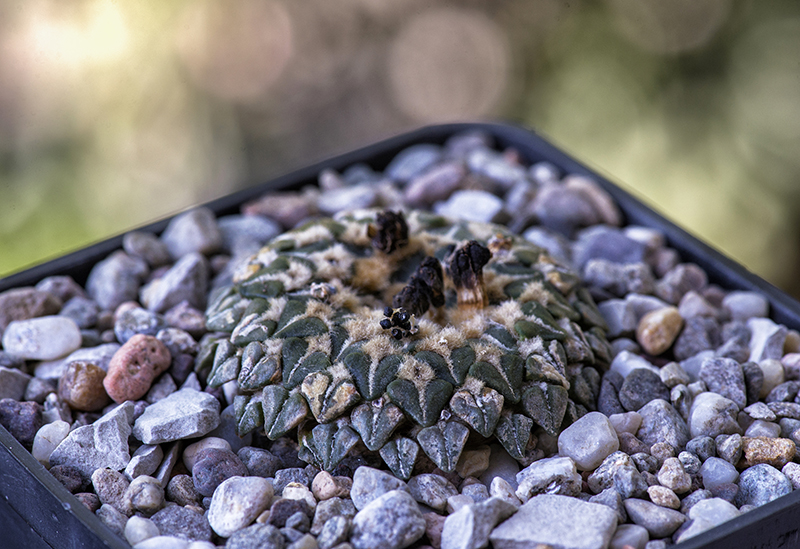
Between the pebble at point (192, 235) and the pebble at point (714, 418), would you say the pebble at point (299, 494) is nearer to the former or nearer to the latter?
the pebble at point (714, 418)

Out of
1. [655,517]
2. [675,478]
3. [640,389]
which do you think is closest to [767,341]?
[640,389]

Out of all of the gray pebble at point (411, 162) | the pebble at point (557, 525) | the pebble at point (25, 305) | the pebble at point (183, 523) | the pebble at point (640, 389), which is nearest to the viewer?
the pebble at point (557, 525)

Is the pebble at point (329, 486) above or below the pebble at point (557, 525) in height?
above

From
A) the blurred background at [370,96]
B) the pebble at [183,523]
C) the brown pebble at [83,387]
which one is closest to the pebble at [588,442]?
the pebble at [183,523]

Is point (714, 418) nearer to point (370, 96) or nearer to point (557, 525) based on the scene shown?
point (557, 525)

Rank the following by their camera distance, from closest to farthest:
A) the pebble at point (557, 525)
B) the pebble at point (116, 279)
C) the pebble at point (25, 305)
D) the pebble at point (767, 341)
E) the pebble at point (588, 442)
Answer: the pebble at point (557, 525) < the pebble at point (588, 442) < the pebble at point (767, 341) < the pebble at point (25, 305) < the pebble at point (116, 279)
